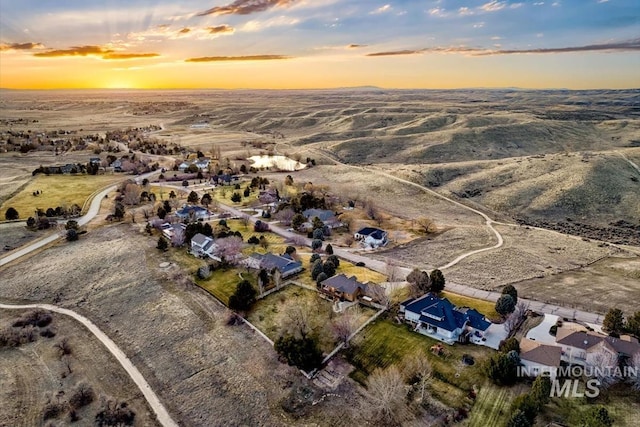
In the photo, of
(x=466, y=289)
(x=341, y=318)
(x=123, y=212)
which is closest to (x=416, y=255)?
(x=466, y=289)

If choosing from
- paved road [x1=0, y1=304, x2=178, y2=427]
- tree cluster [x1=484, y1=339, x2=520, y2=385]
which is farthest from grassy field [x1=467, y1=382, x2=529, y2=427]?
paved road [x1=0, y1=304, x2=178, y2=427]

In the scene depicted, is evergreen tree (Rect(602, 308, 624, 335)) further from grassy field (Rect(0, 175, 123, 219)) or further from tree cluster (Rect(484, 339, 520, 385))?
grassy field (Rect(0, 175, 123, 219))

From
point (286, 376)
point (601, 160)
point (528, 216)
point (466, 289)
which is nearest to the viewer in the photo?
point (286, 376)

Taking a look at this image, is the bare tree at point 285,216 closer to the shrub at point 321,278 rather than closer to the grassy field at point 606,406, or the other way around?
the shrub at point 321,278

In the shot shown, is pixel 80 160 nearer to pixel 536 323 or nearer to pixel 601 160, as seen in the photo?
pixel 536 323

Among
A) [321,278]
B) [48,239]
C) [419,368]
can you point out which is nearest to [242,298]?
[321,278]

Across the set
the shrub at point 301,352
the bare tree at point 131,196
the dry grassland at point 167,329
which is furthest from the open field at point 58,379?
the bare tree at point 131,196

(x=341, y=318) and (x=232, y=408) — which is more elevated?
(x=341, y=318)
